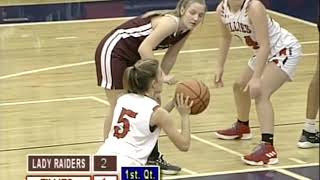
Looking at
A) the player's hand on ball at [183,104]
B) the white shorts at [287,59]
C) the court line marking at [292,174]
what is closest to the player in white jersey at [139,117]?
the player's hand on ball at [183,104]

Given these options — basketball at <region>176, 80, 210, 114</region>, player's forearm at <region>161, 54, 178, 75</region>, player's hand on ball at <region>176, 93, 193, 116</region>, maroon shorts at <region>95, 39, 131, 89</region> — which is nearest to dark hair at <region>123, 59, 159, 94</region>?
player's hand on ball at <region>176, 93, 193, 116</region>

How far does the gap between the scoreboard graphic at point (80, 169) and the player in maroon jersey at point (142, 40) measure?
181cm

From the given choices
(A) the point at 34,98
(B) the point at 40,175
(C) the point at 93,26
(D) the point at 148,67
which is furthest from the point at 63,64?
(B) the point at 40,175

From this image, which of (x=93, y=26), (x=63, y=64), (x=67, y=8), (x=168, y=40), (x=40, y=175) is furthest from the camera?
(x=67, y=8)

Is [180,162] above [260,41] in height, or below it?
below

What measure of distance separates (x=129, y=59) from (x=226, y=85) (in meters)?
2.68

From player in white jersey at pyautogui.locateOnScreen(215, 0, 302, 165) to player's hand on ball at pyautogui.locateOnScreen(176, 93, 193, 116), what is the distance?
2.66 feet

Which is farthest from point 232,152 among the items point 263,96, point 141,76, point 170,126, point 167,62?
point 141,76

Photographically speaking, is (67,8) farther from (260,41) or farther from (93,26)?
(260,41)

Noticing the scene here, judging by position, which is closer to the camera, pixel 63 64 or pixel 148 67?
pixel 148 67

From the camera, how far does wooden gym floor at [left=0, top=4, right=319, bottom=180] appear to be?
6000 mm

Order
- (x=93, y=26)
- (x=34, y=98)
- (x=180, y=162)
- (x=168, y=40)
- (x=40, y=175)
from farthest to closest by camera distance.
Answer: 1. (x=93, y=26)
2. (x=34, y=98)
3. (x=180, y=162)
4. (x=168, y=40)
5. (x=40, y=175)

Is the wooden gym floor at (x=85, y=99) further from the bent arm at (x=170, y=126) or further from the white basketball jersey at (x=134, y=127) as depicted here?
the white basketball jersey at (x=134, y=127)

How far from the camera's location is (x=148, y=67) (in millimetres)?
4527
